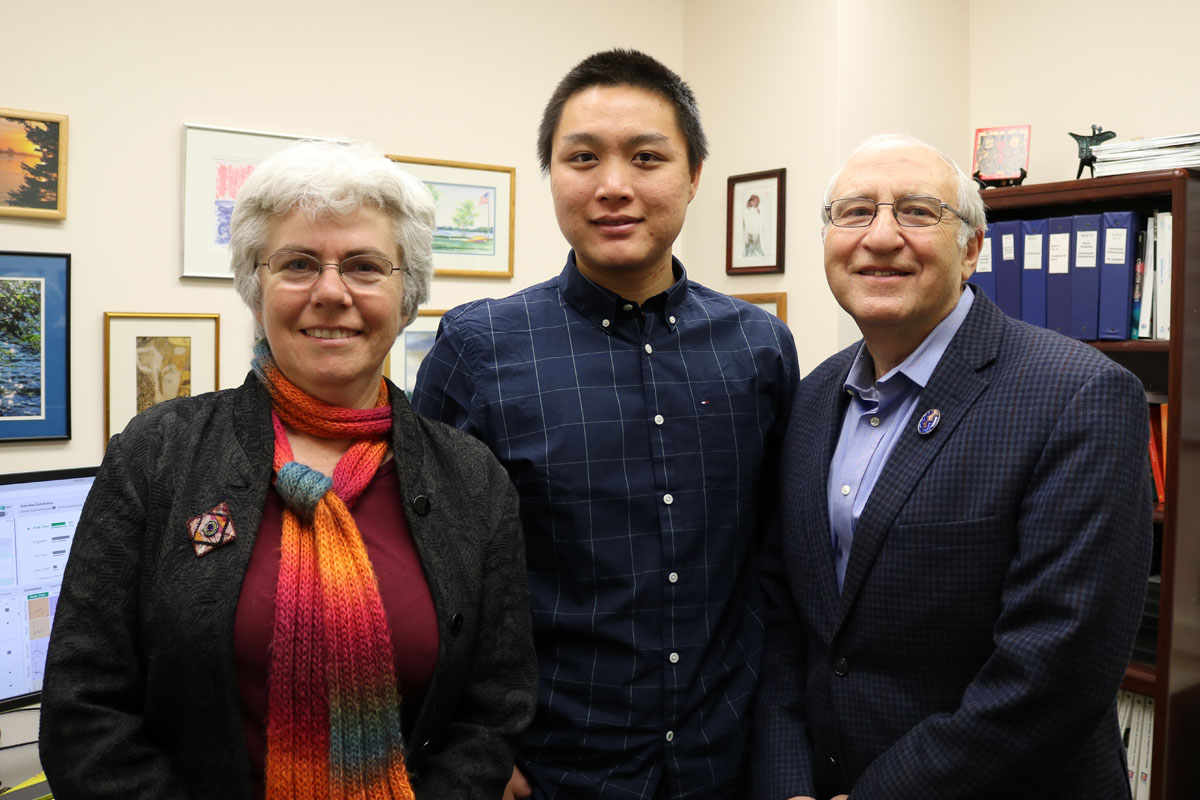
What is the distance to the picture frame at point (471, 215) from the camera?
3.14 metres

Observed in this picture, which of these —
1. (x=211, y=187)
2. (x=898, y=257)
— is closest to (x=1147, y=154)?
(x=898, y=257)

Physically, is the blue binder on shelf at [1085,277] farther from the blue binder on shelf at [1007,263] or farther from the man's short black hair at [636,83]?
the man's short black hair at [636,83]

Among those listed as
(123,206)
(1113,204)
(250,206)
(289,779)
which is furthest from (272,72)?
(1113,204)

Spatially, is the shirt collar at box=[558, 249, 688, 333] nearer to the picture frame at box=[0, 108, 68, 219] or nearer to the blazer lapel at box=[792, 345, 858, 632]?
the blazer lapel at box=[792, 345, 858, 632]

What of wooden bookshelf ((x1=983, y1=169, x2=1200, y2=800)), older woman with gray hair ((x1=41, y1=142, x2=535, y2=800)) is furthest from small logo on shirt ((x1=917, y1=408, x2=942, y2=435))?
wooden bookshelf ((x1=983, y1=169, x2=1200, y2=800))

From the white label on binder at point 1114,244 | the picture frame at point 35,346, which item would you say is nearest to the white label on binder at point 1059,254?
the white label on binder at point 1114,244

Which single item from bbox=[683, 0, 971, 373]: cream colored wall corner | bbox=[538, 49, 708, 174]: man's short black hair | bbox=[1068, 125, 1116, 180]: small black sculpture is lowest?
bbox=[538, 49, 708, 174]: man's short black hair

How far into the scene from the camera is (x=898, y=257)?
4.89 feet

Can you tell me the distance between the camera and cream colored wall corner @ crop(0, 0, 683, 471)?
8.27 ft

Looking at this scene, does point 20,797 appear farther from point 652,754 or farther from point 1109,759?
point 1109,759

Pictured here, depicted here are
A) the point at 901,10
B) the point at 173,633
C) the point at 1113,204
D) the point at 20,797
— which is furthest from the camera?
the point at 901,10

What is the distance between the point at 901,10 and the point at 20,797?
3.35 meters

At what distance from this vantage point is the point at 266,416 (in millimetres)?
1303

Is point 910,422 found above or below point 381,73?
below
